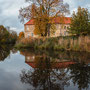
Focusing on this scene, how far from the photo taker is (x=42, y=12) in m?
23.8

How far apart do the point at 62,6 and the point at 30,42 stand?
31.9ft

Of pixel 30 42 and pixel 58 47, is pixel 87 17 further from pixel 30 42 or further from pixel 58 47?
pixel 30 42

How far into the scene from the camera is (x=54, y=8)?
24422mm

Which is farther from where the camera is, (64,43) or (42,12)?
(42,12)

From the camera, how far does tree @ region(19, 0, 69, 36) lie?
23.3m

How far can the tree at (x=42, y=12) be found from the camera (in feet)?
76.3

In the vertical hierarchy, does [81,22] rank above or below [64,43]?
above

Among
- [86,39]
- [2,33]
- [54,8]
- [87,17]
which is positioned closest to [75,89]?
[86,39]

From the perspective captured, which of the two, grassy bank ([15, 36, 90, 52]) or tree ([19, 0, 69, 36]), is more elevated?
tree ([19, 0, 69, 36])

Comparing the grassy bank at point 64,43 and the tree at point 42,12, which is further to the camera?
the tree at point 42,12

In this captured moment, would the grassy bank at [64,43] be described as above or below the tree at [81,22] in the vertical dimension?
below

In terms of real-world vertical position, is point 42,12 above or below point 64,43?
above

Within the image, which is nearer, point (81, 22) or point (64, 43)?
point (64, 43)

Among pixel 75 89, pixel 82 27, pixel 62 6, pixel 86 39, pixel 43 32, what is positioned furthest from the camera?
pixel 43 32
